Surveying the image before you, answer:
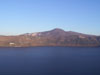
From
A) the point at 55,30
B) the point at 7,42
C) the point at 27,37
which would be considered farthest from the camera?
the point at 55,30

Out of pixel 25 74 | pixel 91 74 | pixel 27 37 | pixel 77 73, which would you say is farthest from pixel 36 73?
pixel 27 37

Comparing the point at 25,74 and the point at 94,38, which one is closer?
the point at 25,74

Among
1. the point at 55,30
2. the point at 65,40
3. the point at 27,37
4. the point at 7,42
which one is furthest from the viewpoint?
the point at 55,30

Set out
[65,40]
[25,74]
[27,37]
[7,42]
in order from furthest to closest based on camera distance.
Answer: [27,37] → [65,40] → [7,42] → [25,74]

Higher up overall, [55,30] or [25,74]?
[55,30]

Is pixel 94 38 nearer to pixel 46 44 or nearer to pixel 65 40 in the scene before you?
pixel 65 40

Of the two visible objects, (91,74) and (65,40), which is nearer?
(91,74)

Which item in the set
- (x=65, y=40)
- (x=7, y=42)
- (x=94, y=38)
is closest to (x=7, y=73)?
(x=7, y=42)

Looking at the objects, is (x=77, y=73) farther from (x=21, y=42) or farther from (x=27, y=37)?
(x=27, y=37)

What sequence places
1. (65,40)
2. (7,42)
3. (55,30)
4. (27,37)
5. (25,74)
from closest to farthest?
(25,74)
(7,42)
(65,40)
(27,37)
(55,30)
